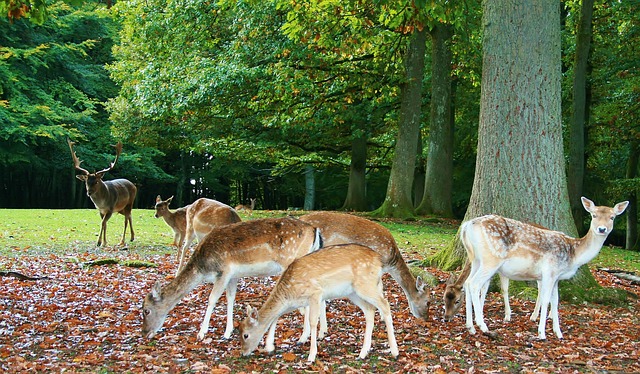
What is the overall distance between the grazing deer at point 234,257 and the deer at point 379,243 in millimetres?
663

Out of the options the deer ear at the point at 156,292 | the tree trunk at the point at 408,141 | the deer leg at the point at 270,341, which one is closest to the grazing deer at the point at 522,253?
the deer leg at the point at 270,341

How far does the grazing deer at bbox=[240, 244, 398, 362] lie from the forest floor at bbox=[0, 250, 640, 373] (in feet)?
0.67

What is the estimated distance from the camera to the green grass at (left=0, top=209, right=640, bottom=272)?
1292 cm

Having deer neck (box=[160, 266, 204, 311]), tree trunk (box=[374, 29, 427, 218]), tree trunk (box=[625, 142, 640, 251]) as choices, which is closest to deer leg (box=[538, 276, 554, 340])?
deer neck (box=[160, 266, 204, 311])

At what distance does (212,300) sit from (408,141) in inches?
565

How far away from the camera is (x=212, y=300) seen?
6.44 m

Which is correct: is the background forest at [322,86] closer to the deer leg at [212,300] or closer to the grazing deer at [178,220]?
the grazing deer at [178,220]

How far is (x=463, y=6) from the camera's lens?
1107 cm

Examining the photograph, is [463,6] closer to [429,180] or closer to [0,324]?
[0,324]

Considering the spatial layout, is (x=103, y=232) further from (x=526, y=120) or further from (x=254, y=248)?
(x=526, y=120)

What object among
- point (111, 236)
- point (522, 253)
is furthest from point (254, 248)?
point (111, 236)

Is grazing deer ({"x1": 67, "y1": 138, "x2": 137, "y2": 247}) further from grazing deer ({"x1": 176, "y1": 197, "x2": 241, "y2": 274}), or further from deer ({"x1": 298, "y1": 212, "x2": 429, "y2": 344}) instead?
deer ({"x1": 298, "y1": 212, "x2": 429, "y2": 344})

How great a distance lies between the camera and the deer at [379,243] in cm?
700

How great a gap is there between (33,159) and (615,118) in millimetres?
24218
